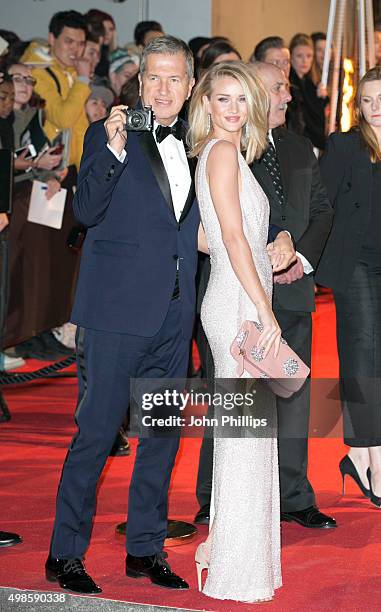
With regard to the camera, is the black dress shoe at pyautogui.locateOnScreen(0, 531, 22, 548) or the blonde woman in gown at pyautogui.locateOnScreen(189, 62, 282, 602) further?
the black dress shoe at pyautogui.locateOnScreen(0, 531, 22, 548)

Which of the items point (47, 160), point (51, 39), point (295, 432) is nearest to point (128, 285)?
point (295, 432)

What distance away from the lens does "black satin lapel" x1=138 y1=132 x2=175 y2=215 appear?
12.9 ft

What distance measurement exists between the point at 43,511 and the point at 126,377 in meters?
1.33

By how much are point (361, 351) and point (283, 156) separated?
97 cm

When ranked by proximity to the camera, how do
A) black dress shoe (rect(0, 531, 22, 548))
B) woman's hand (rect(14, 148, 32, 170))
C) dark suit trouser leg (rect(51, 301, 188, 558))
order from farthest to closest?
woman's hand (rect(14, 148, 32, 170)) → black dress shoe (rect(0, 531, 22, 548)) → dark suit trouser leg (rect(51, 301, 188, 558))

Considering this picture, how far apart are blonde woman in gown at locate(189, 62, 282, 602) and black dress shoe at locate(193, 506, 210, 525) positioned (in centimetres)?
90

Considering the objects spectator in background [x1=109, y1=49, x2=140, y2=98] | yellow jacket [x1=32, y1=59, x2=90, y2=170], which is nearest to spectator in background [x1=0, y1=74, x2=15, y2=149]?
yellow jacket [x1=32, y1=59, x2=90, y2=170]

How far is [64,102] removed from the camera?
924cm

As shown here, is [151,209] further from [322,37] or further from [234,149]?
[322,37]

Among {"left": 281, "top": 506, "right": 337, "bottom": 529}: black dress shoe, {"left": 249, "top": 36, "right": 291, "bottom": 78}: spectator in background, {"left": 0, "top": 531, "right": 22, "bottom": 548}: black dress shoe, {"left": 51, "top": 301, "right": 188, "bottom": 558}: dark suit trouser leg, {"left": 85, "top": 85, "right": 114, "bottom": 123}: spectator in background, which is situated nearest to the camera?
{"left": 51, "top": 301, "right": 188, "bottom": 558}: dark suit trouser leg

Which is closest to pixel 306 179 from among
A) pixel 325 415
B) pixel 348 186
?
pixel 348 186

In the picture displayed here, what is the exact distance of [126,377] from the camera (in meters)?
3.99

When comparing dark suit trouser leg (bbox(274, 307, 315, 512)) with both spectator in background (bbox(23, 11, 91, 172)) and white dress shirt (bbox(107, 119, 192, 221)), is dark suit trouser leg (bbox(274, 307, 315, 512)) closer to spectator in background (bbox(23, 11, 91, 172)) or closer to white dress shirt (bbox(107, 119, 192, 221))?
white dress shirt (bbox(107, 119, 192, 221))

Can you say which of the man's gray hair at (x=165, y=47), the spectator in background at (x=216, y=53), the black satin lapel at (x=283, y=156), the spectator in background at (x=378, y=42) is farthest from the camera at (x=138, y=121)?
the spectator in background at (x=378, y=42)
